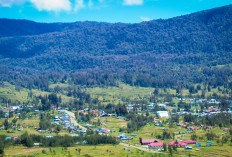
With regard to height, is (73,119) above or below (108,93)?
below

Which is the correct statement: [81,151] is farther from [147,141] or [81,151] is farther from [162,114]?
[162,114]

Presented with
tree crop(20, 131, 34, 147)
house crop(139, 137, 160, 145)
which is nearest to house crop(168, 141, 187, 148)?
house crop(139, 137, 160, 145)

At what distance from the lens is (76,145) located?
87.1 metres

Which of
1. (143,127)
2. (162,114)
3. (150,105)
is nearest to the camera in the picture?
(143,127)

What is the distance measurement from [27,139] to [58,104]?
6217 centimetres

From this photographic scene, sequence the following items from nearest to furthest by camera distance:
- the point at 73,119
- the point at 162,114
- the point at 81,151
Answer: the point at 81,151
the point at 73,119
the point at 162,114

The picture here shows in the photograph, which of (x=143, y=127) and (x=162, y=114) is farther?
(x=162, y=114)

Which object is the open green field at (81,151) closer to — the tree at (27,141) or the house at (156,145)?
the tree at (27,141)

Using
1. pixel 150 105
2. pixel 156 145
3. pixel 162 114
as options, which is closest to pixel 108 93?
pixel 150 105

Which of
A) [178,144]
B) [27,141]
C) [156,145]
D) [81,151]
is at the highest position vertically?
[27,141]

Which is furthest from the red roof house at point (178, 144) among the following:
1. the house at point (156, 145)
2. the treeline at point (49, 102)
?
the treeline at point (49, 102)

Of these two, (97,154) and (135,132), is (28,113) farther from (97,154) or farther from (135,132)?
(97,154)

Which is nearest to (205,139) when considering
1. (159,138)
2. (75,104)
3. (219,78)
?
(159,138)

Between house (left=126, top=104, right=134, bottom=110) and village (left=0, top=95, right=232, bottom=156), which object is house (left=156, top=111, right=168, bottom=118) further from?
house (left=126, top=104, right=134, bottom=110)
